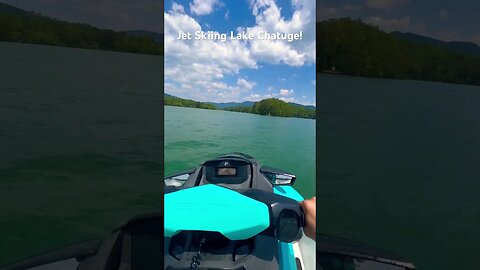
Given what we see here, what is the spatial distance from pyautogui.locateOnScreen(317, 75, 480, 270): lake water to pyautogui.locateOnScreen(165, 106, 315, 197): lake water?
3.63 meters

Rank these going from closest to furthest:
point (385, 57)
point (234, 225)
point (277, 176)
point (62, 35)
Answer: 1. point (234, 225)
2. point (277, 176)
3. point (62, 35)
4. point (385, 57)

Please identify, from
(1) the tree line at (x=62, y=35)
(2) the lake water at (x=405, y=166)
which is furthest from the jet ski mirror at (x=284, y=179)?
(1) the tree line at (x=62, y=35)

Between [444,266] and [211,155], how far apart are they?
4.45m

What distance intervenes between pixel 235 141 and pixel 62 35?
523 cm

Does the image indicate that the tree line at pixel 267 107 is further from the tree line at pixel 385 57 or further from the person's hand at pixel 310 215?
the tree line at pixel 385 57

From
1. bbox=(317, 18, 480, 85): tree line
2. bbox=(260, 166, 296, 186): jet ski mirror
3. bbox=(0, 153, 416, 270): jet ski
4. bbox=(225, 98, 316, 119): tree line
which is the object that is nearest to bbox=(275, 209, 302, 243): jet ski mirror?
bbox=(0, 153, 416, 270): jet ski

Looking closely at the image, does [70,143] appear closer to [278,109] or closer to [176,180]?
[176,180]

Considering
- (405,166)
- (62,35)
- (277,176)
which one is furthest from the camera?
(405,166)

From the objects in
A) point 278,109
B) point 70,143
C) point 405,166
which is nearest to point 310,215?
point 278,109

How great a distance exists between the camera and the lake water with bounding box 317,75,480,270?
4.82m

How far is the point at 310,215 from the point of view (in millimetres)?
1240

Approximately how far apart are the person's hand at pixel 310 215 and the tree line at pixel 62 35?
382 centimetres

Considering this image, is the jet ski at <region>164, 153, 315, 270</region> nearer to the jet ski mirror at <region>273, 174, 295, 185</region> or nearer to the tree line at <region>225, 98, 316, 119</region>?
the jet ski mirror at <region>273, 174, 295, 185</region>

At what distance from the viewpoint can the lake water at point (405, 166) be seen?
4.82 m
